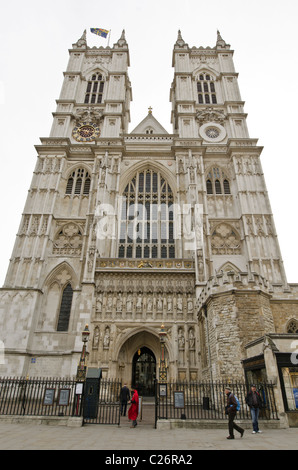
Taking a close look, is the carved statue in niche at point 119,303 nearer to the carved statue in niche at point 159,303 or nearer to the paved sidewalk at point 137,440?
the carved statue in niche at point 159,303

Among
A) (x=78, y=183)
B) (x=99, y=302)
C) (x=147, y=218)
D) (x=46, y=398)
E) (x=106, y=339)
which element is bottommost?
(x=46, y=398)

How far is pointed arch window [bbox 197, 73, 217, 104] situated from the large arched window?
11705mm

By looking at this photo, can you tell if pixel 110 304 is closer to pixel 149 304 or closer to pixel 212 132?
pixel 149 304

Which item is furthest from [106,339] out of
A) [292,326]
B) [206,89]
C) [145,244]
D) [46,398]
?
[206,89]

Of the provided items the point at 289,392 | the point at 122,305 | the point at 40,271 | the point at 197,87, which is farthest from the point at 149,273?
the point at 197,87

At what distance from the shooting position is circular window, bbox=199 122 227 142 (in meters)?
28.5

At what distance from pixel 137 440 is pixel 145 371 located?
1471 cm

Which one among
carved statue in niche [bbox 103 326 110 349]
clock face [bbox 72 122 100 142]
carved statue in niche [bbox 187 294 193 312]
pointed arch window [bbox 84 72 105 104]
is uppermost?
pointed arch window [bbox 84 72 105 104]

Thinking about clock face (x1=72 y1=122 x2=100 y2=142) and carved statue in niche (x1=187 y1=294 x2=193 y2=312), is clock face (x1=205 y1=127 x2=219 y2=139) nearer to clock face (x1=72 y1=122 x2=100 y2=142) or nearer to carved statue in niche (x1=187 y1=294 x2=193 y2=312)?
clock face (x1=72 y1=122 x2=100 y2=142)

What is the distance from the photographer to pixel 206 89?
33.0 meters

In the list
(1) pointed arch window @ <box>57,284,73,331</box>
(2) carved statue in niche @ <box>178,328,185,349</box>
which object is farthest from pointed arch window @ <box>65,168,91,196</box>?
(2) carved statue in niche @ <box>178,328,185,349</box>

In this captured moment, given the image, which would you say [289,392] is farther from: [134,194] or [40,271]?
[134,194]

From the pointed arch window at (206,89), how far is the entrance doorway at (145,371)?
26171 mm

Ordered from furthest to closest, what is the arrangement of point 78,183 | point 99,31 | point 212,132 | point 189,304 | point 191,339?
point 99,31 < point 212,132 < point 78,183 < point 189,304 < point 191,339
